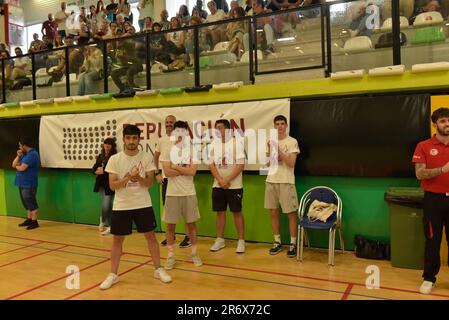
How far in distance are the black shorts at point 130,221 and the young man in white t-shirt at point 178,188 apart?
57 centimetres

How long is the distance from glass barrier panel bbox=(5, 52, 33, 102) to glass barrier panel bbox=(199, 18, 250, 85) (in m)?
3.71

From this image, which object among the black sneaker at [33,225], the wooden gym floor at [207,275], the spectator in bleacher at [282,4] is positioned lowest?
the wooden gym floor at [207,275]

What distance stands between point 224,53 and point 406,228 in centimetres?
325

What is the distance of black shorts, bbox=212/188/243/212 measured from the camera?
4.83 m

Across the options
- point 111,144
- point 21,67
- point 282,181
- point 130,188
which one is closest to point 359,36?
point 282,181

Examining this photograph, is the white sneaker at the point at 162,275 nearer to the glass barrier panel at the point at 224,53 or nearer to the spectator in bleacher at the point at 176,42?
the glass barrier panel at the point at 224,53

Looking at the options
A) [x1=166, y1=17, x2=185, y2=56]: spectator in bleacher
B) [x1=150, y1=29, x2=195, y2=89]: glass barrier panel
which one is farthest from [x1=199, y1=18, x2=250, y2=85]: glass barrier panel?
[x1=166, y1=17, x2=185, y2=56]: spectator in bleacher

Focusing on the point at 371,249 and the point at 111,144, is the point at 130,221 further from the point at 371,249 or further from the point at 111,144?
the point at 371,249

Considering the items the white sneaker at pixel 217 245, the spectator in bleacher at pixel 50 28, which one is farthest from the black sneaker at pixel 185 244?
the spectator in bleacher at pixel 50 28

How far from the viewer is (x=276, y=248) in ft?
15.8

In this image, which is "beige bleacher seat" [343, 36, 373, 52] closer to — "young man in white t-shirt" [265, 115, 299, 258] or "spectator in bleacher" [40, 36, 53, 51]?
"young man in white t-shirt" [265, 115, 299, 258]

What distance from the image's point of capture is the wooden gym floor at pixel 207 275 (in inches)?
140

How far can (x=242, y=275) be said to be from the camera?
406 cm
